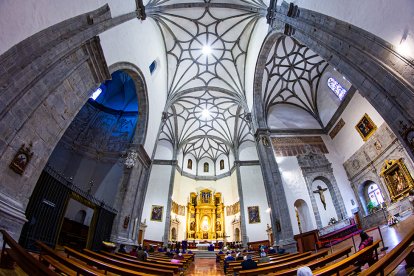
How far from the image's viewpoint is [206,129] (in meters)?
24.9

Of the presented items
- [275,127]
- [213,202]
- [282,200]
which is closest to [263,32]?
[275,127]

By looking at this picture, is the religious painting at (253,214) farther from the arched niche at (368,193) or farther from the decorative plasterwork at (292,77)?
the decorative plasterwork at (292,77)

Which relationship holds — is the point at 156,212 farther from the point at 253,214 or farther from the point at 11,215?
the point at 11,215

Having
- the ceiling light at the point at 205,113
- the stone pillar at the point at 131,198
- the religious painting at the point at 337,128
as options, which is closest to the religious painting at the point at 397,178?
the religious painting at the point at 337,128

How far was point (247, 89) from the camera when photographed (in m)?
16.6

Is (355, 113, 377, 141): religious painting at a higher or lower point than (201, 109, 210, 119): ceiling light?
lower

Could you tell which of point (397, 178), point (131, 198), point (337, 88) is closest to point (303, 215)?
point (397, 178)

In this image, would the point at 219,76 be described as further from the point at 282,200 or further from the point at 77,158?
the point at 77,158

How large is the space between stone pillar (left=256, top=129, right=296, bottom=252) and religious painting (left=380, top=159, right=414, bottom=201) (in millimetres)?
5791

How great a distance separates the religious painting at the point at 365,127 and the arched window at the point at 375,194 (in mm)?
3108

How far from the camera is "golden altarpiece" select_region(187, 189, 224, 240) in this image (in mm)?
22750

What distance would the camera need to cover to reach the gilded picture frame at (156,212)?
64.3 feet

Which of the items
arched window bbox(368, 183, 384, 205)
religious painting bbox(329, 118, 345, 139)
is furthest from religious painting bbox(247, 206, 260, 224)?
religious painting bbox(329, 118, 345, 139)

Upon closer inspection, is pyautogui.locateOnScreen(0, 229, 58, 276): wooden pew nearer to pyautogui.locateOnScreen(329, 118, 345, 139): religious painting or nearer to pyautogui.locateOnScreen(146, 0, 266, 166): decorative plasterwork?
pyautogui.locateOnScreen(146, 0, 266, 166): decorative plasterwork
